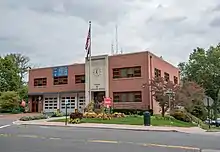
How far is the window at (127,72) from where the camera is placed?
4156 centimetres

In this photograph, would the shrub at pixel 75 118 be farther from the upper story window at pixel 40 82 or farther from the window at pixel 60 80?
the upper story window at pixel 40 82

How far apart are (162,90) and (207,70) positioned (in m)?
25.5

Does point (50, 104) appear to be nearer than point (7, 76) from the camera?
Yes

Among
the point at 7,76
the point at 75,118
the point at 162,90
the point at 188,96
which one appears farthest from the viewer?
the point at 7,76

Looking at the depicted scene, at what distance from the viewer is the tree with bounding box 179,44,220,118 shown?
196 feet

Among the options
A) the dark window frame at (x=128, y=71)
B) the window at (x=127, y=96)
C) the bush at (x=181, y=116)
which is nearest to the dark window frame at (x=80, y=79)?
the dark window frame at (x=128, y=71)

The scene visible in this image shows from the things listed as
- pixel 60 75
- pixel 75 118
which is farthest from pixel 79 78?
pixel 75 118

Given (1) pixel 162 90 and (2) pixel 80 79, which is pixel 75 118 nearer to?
(1) pixel 162 90

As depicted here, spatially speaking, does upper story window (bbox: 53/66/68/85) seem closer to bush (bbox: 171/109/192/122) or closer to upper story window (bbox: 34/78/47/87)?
upper story window (bbox: 34/78/47/87)

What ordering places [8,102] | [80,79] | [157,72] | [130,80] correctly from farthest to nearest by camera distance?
[8,102], [80,79], [157,72], [130,80]

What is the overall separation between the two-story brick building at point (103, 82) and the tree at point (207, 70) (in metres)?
11.4

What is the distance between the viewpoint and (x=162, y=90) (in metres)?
37.3

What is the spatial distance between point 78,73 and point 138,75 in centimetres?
932

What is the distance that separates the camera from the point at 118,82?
42594mm
